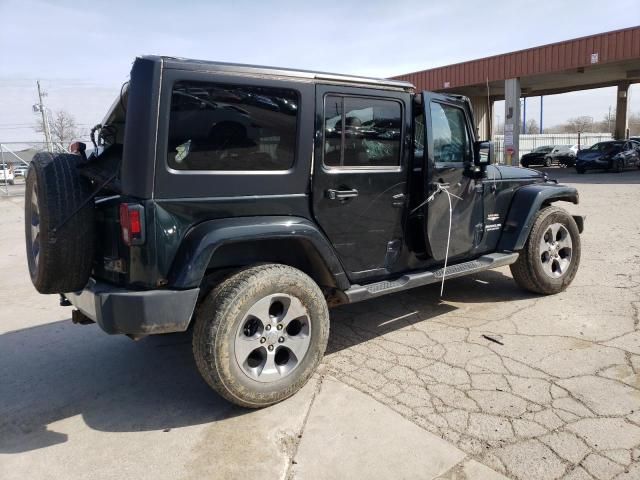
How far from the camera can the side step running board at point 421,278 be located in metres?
3.63

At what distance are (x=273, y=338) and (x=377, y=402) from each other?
30.9 inches

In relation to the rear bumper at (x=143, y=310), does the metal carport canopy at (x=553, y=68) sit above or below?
above

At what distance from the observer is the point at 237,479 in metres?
2.48

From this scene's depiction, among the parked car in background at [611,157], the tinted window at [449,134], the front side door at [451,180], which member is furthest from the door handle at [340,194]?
the parked car in background at [611,157]

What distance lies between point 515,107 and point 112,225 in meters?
23.1

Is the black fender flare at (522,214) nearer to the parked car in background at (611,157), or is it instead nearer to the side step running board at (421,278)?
the side step running board at (421,278)

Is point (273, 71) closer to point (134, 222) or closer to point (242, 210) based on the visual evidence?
point (242, 210)

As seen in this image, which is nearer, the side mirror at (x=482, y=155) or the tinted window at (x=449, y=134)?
the tinted window at (x=449, y=134)

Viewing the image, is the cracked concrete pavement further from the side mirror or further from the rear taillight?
the side mirror

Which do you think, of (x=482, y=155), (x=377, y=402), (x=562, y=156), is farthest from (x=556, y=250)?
(x=562, y=156)

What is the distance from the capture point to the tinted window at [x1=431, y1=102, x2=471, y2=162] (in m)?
4.10

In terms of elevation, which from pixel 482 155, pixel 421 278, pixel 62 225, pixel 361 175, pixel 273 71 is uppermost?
pixel 273 71

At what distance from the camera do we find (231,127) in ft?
9.88

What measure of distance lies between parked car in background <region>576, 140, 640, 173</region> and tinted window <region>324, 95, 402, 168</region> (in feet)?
71.6
